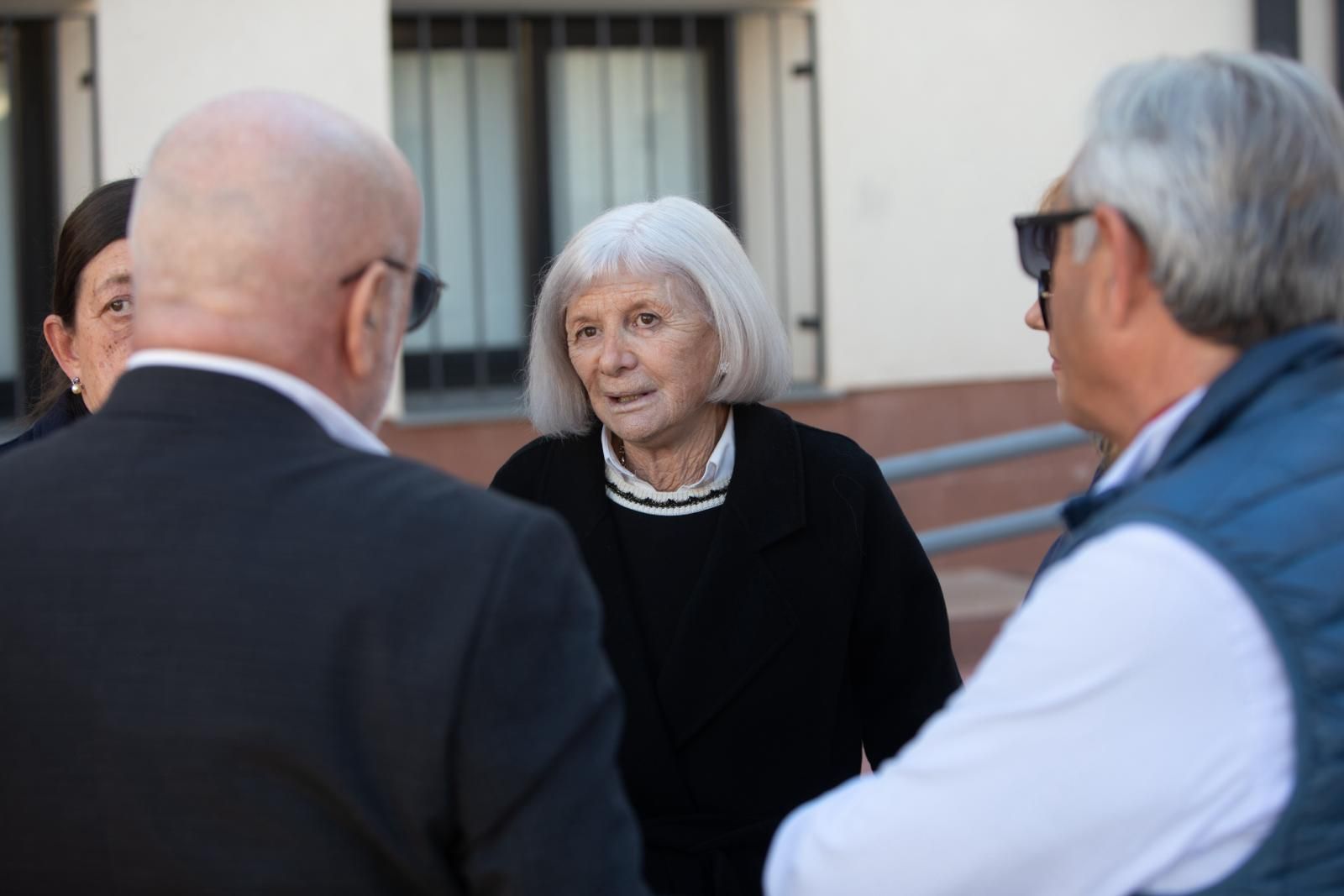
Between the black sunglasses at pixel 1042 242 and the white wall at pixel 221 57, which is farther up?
the white wall at pixel 221 57

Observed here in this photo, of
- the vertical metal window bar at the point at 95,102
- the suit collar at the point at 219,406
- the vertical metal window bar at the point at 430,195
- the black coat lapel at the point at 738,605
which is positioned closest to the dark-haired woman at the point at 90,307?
the black coat lapel at the point at 738,605

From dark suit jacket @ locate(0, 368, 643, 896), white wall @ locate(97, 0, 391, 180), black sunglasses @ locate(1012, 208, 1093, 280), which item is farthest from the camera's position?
white wall @ locate(97, 0, 391, 180)

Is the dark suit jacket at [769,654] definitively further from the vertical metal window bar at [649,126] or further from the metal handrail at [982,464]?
the vertical metal window bar at [649,126]

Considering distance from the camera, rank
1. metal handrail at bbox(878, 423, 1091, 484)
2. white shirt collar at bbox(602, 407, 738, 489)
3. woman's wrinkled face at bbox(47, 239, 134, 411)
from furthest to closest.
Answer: metal handrail at bbox(878, 423, 1091, 484)
white shirt collar at bbox(602, 407, 738, 489)
woman's wrinkled face at bbox(47, 239, 134, 411)

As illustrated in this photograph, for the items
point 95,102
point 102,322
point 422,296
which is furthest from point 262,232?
point 95,102

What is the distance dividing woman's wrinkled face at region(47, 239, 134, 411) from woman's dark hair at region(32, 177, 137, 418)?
A: 2cm

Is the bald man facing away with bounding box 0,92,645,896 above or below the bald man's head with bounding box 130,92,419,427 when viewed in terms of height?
below

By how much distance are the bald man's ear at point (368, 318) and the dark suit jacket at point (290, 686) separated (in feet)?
0.40

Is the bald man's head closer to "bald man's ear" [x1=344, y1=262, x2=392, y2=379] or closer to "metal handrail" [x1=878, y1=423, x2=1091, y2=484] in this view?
"bald man's ear" [x1=344, y1=262, x2=392, y2=379]

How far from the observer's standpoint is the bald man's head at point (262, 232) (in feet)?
4.68

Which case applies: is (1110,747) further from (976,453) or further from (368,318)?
(976,453)

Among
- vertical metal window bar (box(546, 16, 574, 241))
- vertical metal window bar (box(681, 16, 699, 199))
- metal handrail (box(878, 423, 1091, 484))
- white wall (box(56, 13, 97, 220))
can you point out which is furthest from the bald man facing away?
vertical metal window bar (box(681, 16, 699, 199))

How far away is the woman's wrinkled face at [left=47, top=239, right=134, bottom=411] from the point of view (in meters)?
2.57

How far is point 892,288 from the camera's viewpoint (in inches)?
→ 274
